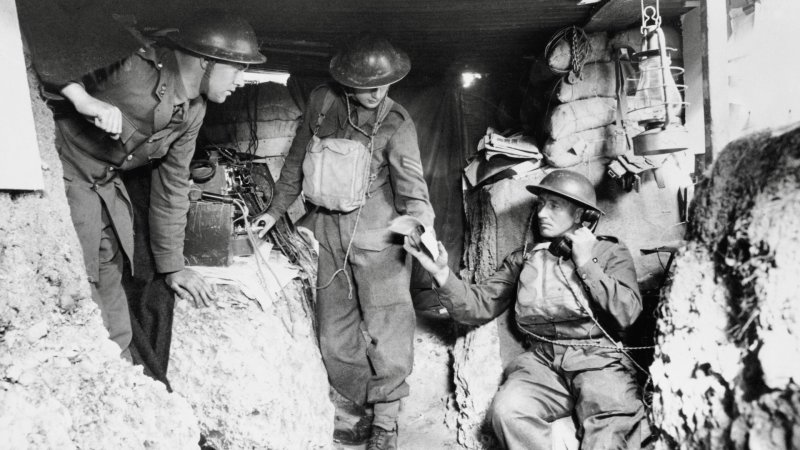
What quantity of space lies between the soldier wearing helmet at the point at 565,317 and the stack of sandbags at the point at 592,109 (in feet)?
2.31

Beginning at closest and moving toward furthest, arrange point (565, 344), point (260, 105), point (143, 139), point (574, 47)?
point (143, 139) → point (565, 344) → point (574, 47) → point (260, 105)

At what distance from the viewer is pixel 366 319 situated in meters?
4.07

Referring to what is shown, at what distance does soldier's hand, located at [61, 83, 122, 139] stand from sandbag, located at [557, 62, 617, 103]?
11.8 feet

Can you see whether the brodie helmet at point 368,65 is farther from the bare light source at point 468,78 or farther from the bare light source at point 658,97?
the bare light source at point 468,78

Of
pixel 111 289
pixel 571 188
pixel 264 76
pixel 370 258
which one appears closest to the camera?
pixel 111 289

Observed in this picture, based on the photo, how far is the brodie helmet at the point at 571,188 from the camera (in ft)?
12.3

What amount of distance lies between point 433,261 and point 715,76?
2052mm

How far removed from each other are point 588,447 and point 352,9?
3505 mm

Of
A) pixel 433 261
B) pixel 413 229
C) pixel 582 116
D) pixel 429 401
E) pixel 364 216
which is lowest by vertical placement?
pixel 429 401

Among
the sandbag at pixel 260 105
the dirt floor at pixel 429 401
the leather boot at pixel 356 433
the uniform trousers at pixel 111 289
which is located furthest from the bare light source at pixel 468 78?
the uniform trousers at pixel 111 289

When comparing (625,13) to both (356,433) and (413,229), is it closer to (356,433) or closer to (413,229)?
(413,229)

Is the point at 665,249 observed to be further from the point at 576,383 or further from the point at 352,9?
the point at 352,9

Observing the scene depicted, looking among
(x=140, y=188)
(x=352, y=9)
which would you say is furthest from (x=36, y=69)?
(x=352, y=9)

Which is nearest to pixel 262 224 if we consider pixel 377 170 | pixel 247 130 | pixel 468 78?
pixel 377 170
